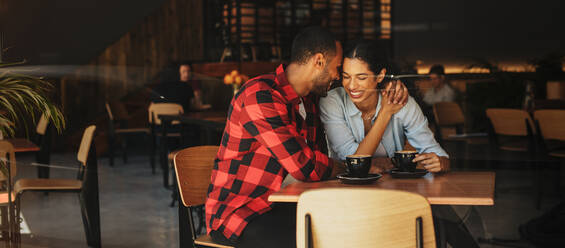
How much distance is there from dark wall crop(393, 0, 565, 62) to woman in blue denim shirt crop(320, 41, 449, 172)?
5325mm

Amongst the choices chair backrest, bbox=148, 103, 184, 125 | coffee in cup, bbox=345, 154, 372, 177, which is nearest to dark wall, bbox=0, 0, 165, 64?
chair backrest, bbox=148, 103, 184, 125

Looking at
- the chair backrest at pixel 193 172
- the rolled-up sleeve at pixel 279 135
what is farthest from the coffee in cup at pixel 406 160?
the chair backrest at pixel 193 172

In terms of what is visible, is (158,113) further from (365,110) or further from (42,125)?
(365,110)

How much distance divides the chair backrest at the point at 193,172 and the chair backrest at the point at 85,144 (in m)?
1.21

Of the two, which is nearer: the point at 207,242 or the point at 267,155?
the point at 267,155

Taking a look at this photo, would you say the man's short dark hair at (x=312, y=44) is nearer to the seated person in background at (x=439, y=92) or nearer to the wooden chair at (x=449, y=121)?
the wooden chair at (x=449, y=121)

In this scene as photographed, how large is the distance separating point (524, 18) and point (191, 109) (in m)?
4.75

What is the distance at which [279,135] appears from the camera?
190cm

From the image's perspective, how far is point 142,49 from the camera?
5371 mm

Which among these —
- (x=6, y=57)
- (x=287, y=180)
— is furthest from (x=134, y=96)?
(x=287, y=180)

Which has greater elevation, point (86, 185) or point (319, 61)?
point (319, 61)

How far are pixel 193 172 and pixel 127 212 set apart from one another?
7.19 feet

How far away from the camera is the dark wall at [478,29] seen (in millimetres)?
7539

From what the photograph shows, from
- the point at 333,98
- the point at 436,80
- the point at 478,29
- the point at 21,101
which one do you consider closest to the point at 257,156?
the point at 333,98
